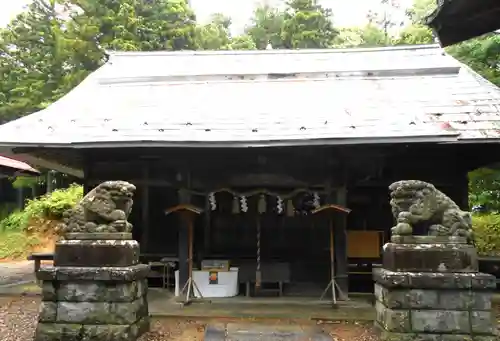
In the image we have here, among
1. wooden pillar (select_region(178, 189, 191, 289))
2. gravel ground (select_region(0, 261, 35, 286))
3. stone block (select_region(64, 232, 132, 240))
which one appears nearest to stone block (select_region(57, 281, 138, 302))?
stone block (select_region(64, 232, 132, 240))

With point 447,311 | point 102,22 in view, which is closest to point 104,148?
point 447,311

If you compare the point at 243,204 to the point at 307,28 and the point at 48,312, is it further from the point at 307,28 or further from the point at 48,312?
the point at 307,28

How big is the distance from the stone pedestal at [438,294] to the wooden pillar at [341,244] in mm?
2982

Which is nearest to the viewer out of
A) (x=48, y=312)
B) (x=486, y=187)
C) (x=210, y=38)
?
(x=48, y=312)

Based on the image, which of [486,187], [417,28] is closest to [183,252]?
[486,187]

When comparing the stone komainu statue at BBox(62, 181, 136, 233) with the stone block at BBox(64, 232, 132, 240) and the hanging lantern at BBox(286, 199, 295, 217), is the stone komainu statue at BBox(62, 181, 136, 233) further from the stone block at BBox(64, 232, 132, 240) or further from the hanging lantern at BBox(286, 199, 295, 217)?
the hanging lantern at BBox(286, 199, 295, 217)

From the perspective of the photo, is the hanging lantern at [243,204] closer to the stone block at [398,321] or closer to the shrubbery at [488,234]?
the stone block at [398,321]

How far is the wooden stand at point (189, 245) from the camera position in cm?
824

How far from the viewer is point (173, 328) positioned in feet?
22.2

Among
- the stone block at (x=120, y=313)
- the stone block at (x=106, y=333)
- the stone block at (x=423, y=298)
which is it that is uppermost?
the stone block at (x=423, y=298)

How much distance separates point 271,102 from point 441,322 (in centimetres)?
558

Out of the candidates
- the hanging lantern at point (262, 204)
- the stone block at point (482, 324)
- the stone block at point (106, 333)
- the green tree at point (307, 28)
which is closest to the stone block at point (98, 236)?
the stone block at point (106, 333)

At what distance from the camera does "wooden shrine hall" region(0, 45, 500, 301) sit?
317 inches

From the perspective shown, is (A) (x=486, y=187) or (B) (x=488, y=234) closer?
(A) (x=486, y=187)
